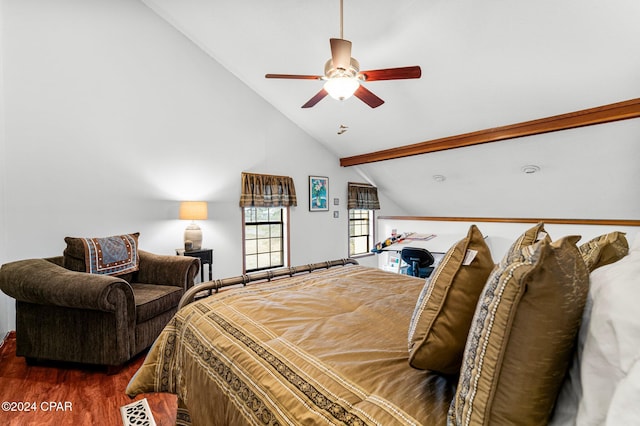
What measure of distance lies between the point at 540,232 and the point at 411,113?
313cm

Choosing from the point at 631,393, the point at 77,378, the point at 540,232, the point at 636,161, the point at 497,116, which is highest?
the point at 497,116

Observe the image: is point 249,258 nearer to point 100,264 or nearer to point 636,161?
point 100,264

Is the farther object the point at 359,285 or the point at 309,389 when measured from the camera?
the point at 359,285

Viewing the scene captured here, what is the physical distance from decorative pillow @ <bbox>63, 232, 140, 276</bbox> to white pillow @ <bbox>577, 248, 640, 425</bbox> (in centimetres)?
317

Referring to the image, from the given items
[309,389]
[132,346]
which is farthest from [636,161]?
[132,346]

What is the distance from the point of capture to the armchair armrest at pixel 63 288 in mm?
2102

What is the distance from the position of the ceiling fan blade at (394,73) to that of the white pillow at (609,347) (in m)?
1.94

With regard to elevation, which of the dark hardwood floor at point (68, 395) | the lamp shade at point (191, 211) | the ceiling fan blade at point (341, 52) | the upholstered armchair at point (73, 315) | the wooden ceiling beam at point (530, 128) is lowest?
the dark hardwood floor at point (68, 395)

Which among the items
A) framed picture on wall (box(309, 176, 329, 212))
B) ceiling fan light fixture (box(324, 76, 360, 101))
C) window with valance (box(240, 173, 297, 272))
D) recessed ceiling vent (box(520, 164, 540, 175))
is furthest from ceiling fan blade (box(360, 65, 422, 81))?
framed picture on wall (box(309, 176, 329, 212))

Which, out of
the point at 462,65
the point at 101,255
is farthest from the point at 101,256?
the point at 462,65

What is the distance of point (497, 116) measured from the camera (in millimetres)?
3541

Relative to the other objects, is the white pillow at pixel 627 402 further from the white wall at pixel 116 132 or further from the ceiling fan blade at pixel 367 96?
the white wall at pixel 116 132

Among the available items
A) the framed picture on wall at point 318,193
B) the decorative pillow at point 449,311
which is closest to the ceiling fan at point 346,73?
the decorative pillow at point 449,311

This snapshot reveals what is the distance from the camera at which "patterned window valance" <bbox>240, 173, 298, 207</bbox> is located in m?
4.45
